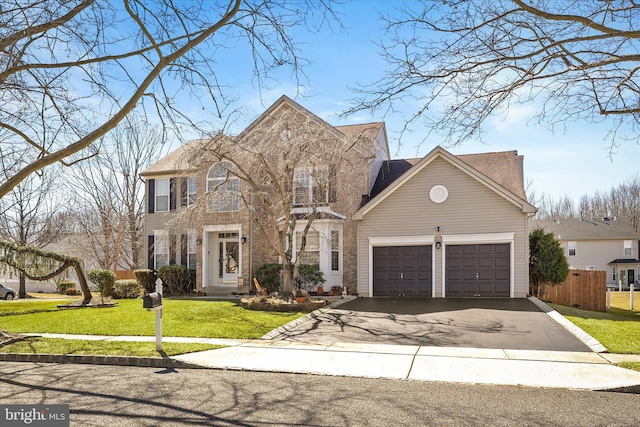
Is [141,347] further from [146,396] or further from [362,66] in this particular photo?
[362,66]

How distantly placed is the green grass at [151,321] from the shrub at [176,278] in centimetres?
594

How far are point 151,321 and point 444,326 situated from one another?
302 inches

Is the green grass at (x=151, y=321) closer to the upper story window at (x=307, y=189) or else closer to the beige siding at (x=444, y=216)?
the upper story window at (x=307, y=189)

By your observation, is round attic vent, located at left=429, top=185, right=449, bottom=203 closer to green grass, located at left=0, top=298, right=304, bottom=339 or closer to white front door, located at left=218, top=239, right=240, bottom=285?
green grass, located at left=0, top=298, right=304, bottom=339

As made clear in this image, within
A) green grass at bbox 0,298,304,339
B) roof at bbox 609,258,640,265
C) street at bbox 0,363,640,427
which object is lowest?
roof at bbox 609,258,640,265

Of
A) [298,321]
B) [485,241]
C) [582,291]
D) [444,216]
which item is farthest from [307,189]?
[582,291]

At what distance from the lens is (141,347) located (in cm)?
985

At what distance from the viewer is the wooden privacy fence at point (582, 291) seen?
19.8 m

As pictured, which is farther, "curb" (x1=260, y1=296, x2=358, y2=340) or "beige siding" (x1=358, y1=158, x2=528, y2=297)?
"beige siding" (x1=358, y1=158, x2=528, y2=297)

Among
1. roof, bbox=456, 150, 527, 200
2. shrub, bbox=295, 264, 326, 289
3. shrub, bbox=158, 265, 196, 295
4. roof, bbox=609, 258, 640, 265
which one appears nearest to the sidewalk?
shrub, bbox=295, 264, 326, 289

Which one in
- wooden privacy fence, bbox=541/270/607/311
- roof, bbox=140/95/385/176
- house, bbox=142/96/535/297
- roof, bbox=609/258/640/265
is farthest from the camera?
roof, bbox=609/258/640/265

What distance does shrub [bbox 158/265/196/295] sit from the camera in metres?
23.5

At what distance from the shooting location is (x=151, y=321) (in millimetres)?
13797

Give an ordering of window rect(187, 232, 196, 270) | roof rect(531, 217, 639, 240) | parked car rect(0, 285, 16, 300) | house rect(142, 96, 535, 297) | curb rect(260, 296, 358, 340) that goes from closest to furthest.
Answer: curb rect(260, 296, 358, 340)
house rect(142, 96, 535, 297)
window rect(187, 232, 196, 270)
parked car rect(0, 285, 16, 300)
roof rect(531, 217, 639, 240)
